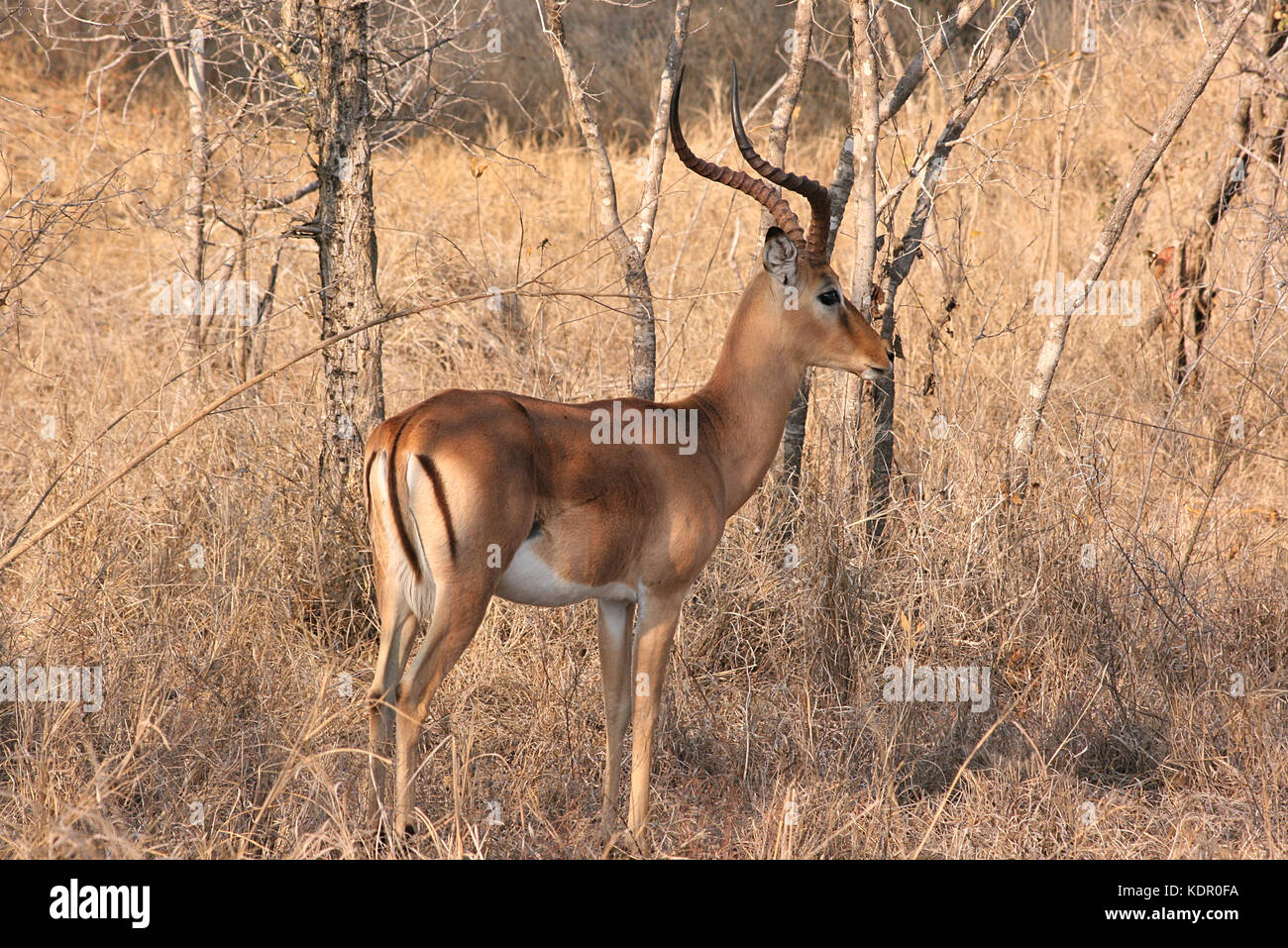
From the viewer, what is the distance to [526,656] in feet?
15.5

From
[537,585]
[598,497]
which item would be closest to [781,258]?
[598,497]

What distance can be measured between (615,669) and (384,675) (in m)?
0.77

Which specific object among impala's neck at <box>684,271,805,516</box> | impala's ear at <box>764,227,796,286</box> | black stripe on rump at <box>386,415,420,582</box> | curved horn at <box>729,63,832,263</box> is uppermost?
curved horn at <box>729,63,832,263</box>

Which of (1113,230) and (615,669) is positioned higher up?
(1113,230)

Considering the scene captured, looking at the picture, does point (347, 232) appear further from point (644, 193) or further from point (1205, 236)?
point (1205, 236)

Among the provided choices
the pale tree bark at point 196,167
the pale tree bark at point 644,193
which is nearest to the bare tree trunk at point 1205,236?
the pale tree bark at point 644,193

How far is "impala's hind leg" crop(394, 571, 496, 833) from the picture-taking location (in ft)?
10.9

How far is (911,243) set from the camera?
17.9 feet

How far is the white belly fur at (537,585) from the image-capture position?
11.4ft

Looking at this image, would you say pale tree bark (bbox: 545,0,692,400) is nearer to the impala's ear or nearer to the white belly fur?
the impala's ear

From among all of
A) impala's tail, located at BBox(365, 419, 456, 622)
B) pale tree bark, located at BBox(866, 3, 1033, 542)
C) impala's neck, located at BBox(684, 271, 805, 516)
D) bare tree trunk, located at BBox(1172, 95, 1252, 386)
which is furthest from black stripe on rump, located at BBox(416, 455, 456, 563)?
bare tree trunk, located at BBox(1172, 95, 1252, 386)

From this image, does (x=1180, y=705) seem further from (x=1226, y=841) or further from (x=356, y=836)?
(x=356, y=836)

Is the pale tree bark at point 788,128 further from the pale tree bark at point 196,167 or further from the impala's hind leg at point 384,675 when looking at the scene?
the pale tree bark at point 196,167

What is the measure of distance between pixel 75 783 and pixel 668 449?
6.53 feet
